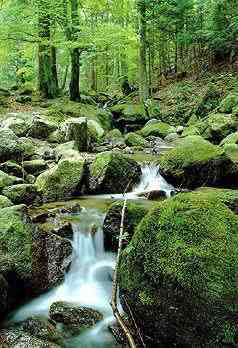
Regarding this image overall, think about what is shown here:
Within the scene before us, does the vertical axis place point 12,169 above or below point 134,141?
above

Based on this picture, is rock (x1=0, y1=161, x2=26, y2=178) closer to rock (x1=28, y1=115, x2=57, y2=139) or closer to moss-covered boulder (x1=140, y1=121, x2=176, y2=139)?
rock (x1=28, y1=115, x2=57, y2=139)

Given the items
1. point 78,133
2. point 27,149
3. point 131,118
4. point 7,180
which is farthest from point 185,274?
point 131,118

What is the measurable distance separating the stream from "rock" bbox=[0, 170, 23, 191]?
1799mm

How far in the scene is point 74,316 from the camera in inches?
228

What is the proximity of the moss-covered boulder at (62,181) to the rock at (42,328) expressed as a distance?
388cm

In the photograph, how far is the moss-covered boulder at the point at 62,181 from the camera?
9.60 meters

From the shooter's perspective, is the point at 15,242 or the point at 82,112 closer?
the point at 15,242

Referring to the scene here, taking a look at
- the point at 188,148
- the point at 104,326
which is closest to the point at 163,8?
the point at 188,148

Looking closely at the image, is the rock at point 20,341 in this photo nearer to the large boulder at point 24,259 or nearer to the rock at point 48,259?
the large boulder at point 24,259

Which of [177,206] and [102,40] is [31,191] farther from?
[102,40]

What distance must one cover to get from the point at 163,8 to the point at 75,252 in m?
21.2

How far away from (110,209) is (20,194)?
2.22m

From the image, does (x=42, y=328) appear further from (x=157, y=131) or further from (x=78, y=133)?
(x=157, y=131)

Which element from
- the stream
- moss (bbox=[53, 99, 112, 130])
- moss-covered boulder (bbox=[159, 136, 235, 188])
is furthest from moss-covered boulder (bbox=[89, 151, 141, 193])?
moss (bbox=[53, 99, 112, 130])
